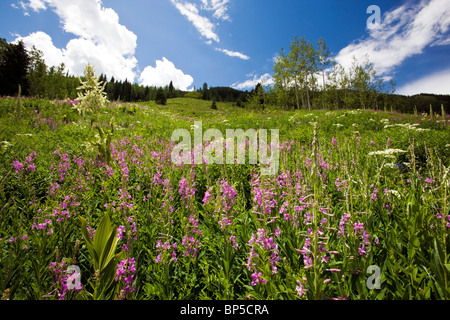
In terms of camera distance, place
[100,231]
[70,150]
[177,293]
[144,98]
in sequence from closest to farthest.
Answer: [100,231] < [177,293] < [70,150] < [144,98]

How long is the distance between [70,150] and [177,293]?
A: 6.18 metres

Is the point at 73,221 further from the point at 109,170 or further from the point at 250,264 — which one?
the point at 250,264

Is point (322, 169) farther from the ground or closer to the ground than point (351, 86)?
closer to the ground

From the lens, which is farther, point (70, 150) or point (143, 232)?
point (70, 150)

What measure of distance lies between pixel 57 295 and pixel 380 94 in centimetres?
6271

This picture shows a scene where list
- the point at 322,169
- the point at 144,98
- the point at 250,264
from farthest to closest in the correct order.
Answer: the point at 144,98
the point at 322,169
the point at 250,264

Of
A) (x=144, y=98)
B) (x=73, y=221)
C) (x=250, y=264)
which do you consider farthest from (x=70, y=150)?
(x=144, y=98)

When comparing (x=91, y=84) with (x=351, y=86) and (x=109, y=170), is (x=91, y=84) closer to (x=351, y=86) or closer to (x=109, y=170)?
(x=109, y=170)

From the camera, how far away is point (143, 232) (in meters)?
2.85

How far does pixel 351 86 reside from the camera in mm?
47562

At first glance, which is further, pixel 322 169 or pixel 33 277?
pixel 322 169

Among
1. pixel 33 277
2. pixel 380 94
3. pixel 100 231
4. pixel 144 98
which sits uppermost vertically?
pixel 144 98
